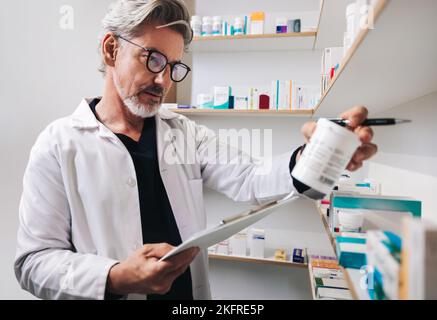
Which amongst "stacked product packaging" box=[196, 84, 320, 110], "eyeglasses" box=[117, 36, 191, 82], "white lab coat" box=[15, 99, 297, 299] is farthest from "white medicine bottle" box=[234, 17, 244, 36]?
"white lab coat" box=[15, 99, 297, 299]

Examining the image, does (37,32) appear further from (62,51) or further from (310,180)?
(310,180)

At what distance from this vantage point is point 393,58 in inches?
26.6

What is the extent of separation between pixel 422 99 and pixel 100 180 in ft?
3.85

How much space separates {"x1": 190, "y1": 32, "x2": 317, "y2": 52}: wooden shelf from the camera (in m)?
2.07

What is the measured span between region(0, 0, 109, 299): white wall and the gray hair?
111 cm

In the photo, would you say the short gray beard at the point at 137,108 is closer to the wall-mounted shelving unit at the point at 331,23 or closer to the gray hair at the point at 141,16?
the gray hair at the point at 141,16

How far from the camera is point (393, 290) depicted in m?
0.42

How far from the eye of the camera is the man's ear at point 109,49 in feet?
3.89

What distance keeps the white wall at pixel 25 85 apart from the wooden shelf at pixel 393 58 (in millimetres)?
1887

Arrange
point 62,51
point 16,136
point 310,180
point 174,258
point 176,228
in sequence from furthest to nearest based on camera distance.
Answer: point 62,51
point 16,136
point 176,228
point 174,258
point 310,180

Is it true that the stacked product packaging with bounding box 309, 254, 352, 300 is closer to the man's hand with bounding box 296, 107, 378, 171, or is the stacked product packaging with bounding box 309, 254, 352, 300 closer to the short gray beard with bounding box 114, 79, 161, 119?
the man's hand with bounding box 296, 107, 378, 171

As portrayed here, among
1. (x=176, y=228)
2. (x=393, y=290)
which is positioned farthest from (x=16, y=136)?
(x=393, y=290)

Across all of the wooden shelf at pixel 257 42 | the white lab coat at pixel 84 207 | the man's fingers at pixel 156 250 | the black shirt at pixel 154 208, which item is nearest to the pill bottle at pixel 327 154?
the white lab coat at pixel 84 207

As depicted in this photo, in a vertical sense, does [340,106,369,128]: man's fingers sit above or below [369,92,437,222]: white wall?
above
